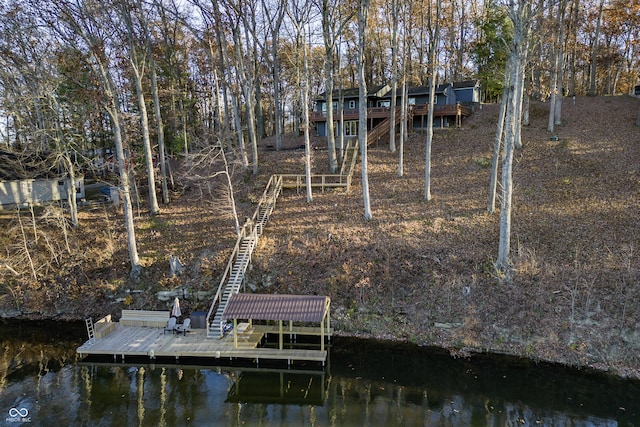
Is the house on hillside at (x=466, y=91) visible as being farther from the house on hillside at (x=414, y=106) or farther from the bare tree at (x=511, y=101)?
the bare tree at (x=511, y=101)

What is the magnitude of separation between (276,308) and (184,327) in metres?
4.26

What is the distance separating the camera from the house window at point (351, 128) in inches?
1380

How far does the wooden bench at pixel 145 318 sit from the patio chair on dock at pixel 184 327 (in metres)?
0.94

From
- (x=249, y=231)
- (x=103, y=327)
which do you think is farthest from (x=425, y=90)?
(x=103, y=327)

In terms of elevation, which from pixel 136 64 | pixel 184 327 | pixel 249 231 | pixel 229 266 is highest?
pixel 136 64

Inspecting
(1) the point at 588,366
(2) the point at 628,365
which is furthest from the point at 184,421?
(2) the point at 628,365

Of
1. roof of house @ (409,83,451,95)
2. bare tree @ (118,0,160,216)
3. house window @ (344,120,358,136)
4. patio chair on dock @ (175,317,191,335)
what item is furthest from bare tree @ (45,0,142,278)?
roof of house @ (409,83,451,95)

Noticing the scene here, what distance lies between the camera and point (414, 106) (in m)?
31.8

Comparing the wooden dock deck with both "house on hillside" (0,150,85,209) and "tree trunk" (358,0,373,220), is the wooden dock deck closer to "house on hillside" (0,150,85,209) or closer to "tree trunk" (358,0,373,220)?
"tree trunk" (358,0,373,220)

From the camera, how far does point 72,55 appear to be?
19.5 meters

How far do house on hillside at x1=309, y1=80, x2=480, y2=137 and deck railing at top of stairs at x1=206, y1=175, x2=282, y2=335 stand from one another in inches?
506

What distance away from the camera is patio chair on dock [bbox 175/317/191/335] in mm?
15008

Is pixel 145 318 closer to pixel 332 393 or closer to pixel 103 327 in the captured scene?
pixel 103 327

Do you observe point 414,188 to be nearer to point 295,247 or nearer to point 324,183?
point 324,183
